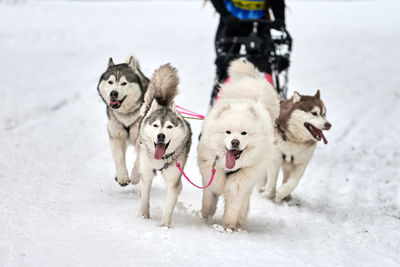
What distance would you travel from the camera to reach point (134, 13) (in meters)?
19.0

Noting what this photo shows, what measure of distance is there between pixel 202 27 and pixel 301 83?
703 cm

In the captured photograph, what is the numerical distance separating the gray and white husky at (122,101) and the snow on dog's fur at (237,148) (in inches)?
30.7

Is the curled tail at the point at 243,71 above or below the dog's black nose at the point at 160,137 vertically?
above

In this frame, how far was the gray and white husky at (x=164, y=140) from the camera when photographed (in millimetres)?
3381

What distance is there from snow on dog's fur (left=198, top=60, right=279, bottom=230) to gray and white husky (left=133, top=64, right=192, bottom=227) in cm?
23

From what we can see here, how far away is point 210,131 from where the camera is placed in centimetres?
360

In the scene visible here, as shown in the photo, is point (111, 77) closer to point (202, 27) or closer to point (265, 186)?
point (265, 186)

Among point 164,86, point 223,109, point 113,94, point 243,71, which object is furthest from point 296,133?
point 113,94

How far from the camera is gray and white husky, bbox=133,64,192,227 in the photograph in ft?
11.1

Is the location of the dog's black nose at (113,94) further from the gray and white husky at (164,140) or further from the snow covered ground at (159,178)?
the snow covered ground at (159,178)

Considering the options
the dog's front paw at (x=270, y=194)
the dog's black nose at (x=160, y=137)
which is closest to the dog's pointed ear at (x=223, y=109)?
the dog's black nose at (x=160, y=137)

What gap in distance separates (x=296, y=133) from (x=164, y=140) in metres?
1.65

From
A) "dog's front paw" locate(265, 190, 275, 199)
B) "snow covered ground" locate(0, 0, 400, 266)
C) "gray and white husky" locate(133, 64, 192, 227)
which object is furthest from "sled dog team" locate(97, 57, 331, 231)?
"dog's front paw" locate(265, 190, 275, 199)

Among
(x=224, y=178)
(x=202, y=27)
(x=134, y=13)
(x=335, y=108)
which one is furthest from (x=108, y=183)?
(x=134, y=13)
